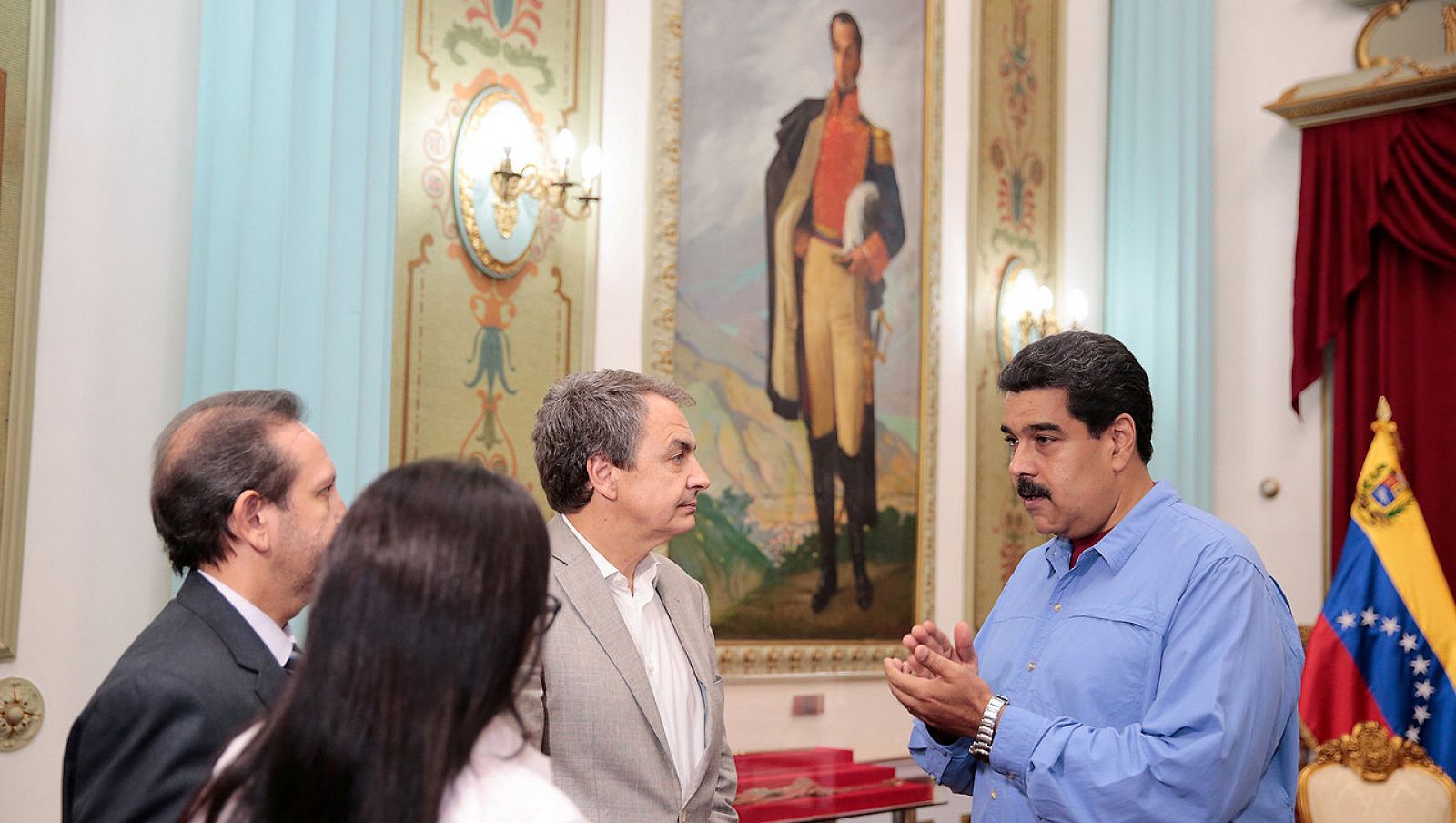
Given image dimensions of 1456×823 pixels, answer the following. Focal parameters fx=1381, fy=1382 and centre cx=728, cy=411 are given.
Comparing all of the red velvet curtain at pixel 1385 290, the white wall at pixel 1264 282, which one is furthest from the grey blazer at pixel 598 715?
the white wall at pixel 1264 282

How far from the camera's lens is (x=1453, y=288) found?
276 inches

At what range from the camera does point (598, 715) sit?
9.48ft

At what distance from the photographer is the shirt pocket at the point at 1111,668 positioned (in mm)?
2814

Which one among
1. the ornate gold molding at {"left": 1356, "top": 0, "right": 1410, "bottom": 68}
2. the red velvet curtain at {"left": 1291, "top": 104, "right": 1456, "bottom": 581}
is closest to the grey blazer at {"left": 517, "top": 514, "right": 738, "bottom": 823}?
the red velvet curtain at {"left": 1291, "top": 104, "right": 1456, "bottom": 581}

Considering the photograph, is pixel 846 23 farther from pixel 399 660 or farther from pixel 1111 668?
pixel 399 660

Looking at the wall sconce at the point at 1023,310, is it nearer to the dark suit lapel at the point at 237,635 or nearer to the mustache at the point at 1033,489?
the mustache at the point at 1033,489

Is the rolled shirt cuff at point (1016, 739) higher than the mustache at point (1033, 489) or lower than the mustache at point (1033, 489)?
lower

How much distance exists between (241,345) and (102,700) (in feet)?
6.64

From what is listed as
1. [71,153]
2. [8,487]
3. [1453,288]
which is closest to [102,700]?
[8,487]

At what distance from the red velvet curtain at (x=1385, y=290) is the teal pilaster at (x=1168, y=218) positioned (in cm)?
53

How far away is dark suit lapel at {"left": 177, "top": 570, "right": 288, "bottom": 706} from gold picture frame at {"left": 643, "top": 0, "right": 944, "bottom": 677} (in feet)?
10.3

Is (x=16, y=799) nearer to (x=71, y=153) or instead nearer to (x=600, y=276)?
(x=71, y=153)

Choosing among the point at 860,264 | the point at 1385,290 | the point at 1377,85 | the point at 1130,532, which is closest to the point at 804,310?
the point at 860,264

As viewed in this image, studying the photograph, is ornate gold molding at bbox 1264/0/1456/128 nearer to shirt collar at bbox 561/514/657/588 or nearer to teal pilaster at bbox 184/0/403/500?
teal pilaster at bbox 184/0/403/500
